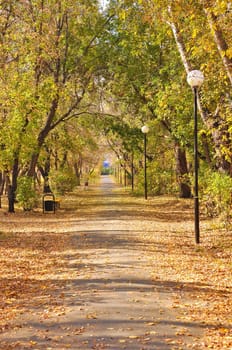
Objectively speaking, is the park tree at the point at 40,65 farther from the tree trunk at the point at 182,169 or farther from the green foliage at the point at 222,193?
the green foliage at the point at 222,193

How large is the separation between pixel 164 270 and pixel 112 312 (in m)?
2.87

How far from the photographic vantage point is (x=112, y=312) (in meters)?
6.24

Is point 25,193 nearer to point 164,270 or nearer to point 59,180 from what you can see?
point 164,270

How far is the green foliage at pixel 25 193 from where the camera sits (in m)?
21.3

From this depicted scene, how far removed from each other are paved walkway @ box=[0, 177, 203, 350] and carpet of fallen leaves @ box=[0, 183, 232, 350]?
0.16 m

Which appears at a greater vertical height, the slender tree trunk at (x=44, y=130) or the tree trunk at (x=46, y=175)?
the slender tree trunk at (x=44, y=130)

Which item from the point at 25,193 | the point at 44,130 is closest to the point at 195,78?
the point at 25,193

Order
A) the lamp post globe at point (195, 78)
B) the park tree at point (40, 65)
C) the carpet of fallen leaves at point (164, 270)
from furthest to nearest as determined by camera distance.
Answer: the park tree at point (40, 65)
the lamp post globe at point (195, 78)
the carpet of fallen leaves at point (164, 270)

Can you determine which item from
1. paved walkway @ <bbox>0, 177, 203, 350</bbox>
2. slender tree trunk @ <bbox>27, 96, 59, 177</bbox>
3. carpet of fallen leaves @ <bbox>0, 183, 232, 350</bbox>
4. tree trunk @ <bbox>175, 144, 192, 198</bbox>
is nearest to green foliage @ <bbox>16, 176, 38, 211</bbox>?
slender tree trunk @ <bbox>27, 96, 59, 177</bbox>

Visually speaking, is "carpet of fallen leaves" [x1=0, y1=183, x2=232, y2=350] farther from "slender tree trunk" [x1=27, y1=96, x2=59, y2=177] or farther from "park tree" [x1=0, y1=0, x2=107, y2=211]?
"slender tree trunk" [x1=27, y1=96, x2=59, y2=177]

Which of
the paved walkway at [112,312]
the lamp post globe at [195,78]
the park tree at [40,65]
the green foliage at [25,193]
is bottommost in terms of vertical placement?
the paved walkway at [112,312]

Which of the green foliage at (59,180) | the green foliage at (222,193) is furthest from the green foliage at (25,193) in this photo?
the green foliage at (59,180)

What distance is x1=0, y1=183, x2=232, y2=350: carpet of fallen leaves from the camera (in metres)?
6.30

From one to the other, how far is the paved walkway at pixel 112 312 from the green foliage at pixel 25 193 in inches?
429
